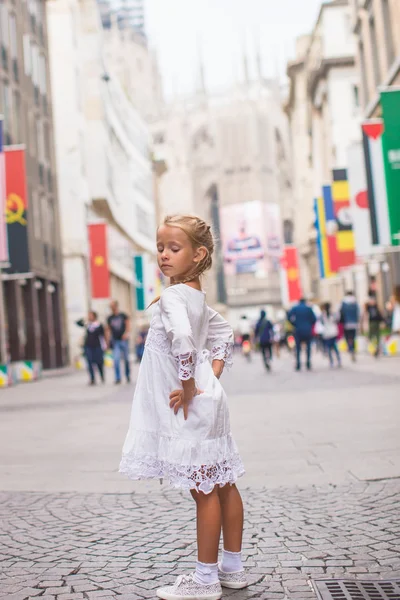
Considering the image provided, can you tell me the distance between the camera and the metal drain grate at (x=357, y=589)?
3.25m

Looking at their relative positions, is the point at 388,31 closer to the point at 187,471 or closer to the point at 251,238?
the point at 187,471

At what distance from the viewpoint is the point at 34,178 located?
33.6 m

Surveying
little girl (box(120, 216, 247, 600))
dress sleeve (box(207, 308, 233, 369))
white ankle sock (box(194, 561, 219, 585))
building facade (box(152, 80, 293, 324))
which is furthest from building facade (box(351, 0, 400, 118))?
building facade (box(152, 80, 293, 324))

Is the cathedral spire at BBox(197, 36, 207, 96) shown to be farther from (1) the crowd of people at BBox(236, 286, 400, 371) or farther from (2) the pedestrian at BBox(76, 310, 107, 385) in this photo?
(2) the pedestrian at BBox(76, 310, 107, 385)

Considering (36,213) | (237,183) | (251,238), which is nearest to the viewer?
(36,213)

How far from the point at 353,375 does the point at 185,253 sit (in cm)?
1319

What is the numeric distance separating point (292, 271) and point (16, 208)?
33381 millimetres

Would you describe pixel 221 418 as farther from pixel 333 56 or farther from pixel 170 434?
pixel 333 56

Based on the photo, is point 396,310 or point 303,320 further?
point 396,310

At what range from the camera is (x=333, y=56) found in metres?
49.0

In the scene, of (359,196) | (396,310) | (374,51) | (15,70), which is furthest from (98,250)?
(396,310)

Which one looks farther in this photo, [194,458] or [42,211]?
[42,211]

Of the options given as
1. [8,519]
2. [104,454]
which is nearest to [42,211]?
[104,454]

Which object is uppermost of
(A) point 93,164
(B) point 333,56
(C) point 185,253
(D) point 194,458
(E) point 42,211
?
(B) point 333,56
